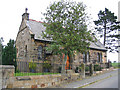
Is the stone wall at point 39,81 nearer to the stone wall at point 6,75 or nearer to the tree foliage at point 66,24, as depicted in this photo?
the stone wall at point 6,75

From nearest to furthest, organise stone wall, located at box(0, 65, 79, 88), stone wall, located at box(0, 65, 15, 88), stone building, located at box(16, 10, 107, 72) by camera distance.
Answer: stone wall, located at box(0, 65, 15, 88) < stone wall, located at box(0, 65, 79, 88) < stone building, located at box(16, 10, 107, 72)

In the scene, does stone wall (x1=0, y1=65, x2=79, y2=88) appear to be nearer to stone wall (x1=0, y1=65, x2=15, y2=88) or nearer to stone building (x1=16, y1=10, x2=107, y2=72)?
stone wall (x1=0, y1=65, x2=15, y2=88)

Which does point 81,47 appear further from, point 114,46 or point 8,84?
point 114,46

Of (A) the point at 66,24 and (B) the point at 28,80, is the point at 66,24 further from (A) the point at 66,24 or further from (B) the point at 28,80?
(B) the point at 28,80

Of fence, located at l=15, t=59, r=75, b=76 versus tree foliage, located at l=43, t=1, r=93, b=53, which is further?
tree foliage, located at l=43, t=1, r=93, b=53

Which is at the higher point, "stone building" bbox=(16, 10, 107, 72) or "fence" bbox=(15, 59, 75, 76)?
"stone building" bbox=(16, 10, 107, 72)

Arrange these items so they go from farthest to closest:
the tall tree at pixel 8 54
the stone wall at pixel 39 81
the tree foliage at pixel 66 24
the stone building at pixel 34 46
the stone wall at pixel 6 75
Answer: the stone building at pixel 34 46
the tall tree at pixel 8 54
the tree foliage at pixel 66 24
the stone wall at pixel 39 81
the stone wall at pixel 6 75

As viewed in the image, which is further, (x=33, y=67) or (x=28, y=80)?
(x=33, y=67)

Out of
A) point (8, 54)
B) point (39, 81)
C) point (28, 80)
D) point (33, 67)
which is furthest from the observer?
point (8, 54)

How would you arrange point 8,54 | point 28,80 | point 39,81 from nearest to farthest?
point 28,80
point 39,81
point 8,54

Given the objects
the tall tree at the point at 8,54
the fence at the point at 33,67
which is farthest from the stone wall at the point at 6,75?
the tall tree at the point at 8,54

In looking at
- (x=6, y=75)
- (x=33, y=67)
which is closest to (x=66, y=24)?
(x=33, y=67)

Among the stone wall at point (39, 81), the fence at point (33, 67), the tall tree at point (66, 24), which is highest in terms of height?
the tall tree at point (66, 24)

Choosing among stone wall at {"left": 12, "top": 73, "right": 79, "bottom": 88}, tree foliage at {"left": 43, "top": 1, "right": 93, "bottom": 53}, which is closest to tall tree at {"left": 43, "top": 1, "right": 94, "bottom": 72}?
tree foliage at {"left": 43, "top": 1, "right": 93, "bottom": 53}
